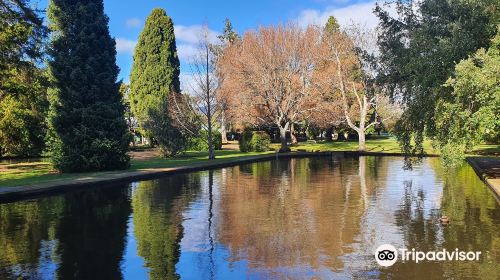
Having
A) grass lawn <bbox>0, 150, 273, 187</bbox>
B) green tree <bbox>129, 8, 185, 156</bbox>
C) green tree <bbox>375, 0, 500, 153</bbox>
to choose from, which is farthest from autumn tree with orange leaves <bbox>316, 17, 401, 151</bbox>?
green tree <bbox>375, 0, 500, 153</bbox>

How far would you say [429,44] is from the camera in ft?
58.0

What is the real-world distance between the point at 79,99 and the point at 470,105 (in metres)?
20.8

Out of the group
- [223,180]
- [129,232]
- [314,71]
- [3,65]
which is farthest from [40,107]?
[129,232]

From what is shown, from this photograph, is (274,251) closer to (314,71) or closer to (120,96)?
(120,96)

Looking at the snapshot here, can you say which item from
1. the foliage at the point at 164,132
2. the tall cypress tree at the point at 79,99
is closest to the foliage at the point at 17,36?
the tall cypress tree at the point at 79,99

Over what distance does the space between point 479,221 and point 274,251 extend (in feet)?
19.0

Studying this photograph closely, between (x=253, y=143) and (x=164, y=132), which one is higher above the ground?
(x=164, y=132)

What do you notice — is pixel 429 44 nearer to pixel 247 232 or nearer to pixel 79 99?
pixel 247 232

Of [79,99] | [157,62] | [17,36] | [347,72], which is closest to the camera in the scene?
[17,36]

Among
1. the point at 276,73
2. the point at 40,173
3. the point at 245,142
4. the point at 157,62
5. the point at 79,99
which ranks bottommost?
the point at 40,173

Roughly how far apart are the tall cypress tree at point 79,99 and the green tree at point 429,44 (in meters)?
15.8

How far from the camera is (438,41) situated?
17.8 metres

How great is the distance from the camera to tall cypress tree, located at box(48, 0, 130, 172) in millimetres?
26391

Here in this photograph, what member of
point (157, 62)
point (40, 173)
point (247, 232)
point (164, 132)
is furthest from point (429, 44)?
point (157, 62)
